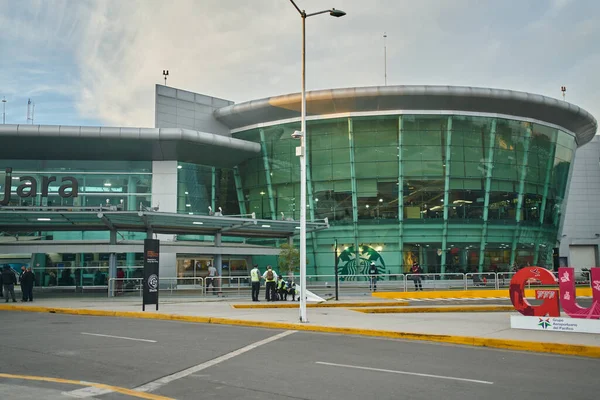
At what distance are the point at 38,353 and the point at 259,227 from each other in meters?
25.7

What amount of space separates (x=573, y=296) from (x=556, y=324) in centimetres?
112

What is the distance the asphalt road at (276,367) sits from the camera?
7559 millimetres

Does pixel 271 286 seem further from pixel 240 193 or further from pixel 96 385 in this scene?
pixel 240 193

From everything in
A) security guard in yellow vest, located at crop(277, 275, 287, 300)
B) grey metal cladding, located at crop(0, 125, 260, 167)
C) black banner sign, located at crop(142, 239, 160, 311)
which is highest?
grey metal cladding, located at crop(0, 125, 260, 167)

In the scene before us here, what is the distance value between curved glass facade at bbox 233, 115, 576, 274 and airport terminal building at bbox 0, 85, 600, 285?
8 centimetres

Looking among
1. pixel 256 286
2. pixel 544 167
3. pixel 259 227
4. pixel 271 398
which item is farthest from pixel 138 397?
pixel 544 167

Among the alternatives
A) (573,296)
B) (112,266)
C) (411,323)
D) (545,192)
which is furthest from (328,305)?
(545,192)

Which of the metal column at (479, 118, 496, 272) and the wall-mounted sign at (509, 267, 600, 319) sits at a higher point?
the metal column at (479, 118, 496, 272)

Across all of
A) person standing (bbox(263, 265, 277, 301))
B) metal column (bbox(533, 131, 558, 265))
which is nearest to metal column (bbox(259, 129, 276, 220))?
person standing (bbox(263, 265, 277, 301))

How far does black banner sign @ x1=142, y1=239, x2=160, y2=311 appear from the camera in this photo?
20.5 metres

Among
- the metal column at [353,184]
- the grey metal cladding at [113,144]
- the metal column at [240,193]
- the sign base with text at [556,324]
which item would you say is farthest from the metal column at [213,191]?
the sign base with text at [556,324]

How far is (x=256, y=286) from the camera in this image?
24.9 m

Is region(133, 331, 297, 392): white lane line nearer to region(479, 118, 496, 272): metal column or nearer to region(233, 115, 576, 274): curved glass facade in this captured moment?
region(233, 115, 576, 274): curved glass facade

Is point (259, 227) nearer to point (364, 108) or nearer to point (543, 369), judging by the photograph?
point (364, 108)
